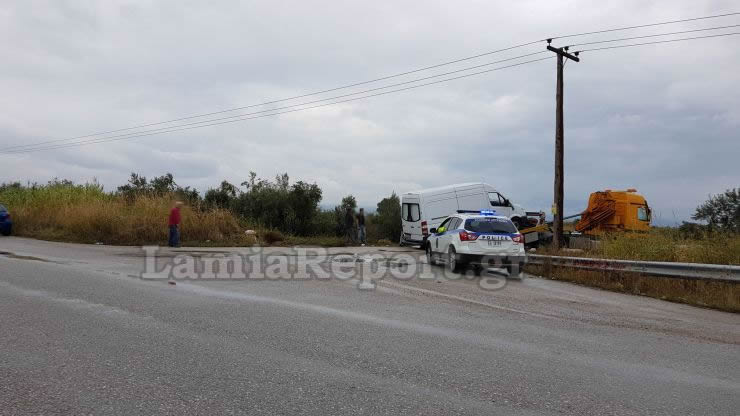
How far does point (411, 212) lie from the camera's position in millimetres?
26062

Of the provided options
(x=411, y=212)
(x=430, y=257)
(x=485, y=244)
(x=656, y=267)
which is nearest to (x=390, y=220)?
(x=411, y=212)

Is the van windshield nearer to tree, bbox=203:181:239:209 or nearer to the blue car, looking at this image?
tree, bbox=203:181:239:209

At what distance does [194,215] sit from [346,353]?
21.9m

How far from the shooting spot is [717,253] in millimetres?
13891

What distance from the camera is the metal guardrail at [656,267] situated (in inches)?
444

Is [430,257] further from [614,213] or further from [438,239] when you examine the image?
[614,213]

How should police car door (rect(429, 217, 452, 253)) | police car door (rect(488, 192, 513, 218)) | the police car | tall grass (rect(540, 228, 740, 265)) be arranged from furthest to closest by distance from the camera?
1. police car door (rect(488, 192, 513, 218))
2. police car door (rect(429, 217, 452, 253))
3. the police car
4. tall grass (rect(540, 228, 740, 265))

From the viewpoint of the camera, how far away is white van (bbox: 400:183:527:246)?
82.8ft

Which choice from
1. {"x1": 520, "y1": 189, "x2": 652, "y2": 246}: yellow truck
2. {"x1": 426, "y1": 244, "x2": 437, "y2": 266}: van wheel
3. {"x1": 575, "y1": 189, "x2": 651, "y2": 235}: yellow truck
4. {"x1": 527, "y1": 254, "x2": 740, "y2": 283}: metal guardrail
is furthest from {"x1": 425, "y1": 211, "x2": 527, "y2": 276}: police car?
{"x1": 575, "y1": 189, "x2": 651, "y2": 235}: yellow truck

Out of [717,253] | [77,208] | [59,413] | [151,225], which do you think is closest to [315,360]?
[59,413]

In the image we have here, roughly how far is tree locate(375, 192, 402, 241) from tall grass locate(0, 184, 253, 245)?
9219 mm

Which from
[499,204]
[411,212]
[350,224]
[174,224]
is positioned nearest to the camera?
[174,224]

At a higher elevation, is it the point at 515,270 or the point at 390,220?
the point at 390,220

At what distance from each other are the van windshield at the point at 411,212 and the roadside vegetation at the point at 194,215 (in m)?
3.37
